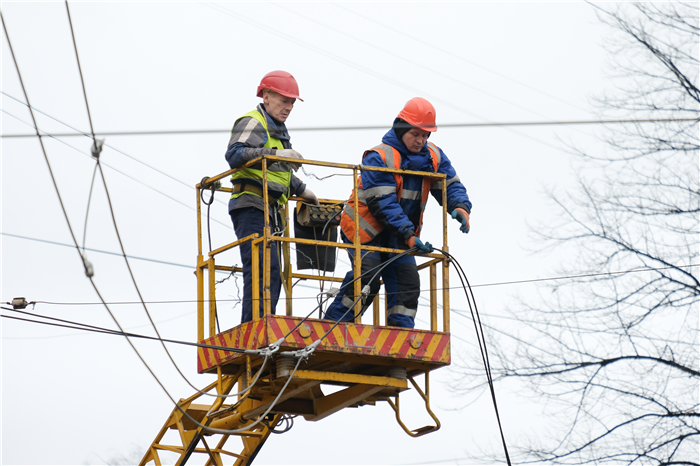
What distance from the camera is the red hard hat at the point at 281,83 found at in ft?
37.6

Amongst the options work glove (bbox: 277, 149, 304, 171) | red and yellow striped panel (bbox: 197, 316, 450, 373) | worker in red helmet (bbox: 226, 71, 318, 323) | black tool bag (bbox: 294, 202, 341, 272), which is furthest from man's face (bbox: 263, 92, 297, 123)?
red and yellow striped panel (bbox: 197, 316, 450, 373)

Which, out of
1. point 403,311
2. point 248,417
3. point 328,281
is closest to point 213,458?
point 248,417

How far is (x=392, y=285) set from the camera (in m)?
11.5

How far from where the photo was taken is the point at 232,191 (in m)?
11.5

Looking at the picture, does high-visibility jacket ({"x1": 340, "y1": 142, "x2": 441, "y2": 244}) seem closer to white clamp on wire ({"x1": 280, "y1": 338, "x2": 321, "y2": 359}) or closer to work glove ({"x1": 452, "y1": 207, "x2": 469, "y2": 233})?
work glove ({"x1": 452, "y1": 207, "x2": 469, "y2": 233})

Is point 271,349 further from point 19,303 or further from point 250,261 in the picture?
point 19,303

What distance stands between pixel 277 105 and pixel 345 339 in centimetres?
218

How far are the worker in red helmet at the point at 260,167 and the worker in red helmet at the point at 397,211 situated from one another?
0.61 metres

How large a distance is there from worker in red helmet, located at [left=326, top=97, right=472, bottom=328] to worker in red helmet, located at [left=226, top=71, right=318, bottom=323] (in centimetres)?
61

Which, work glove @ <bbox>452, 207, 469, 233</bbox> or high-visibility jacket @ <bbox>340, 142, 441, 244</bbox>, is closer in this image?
high-visibility jacket @ <bbox>340, 142, 441, 244</bbox>

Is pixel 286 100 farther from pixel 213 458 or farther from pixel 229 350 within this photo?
pixel 213 458

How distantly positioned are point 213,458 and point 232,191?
130 inches

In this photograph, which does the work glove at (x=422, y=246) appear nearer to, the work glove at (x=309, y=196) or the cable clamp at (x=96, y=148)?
the work glove at (x=309, y=196)

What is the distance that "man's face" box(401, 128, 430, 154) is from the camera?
11.4 meters
